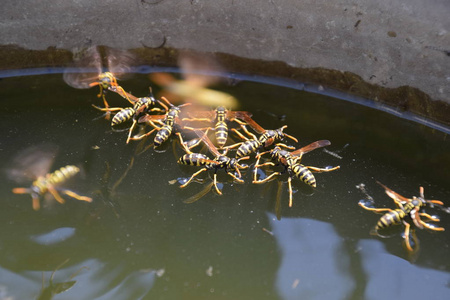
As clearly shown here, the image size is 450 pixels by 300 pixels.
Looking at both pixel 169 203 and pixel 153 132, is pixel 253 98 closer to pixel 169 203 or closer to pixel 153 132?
pixel 153 132

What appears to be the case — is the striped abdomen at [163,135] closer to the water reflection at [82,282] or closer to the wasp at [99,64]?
the wasp at [99,64]

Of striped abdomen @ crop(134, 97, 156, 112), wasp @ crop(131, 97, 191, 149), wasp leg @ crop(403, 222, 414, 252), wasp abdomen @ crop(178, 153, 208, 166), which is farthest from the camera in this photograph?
striped abdomen @ crop(134, 97, 156, 112)

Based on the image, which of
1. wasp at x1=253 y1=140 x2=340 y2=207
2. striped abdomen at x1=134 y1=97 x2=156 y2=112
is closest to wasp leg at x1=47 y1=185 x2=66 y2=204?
striped abdomen at x1=134 y1=97 x2=156 y2=112

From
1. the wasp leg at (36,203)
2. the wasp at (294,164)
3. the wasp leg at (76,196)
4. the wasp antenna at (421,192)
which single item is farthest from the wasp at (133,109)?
the wasp antenna at (421,192)

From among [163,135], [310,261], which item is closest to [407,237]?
[310,261]

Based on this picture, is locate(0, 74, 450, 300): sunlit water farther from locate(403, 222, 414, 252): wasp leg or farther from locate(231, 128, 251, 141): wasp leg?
locate(231, 128, 251, 141): wasp leg

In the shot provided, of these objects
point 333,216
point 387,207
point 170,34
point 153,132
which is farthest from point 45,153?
point 387,207
